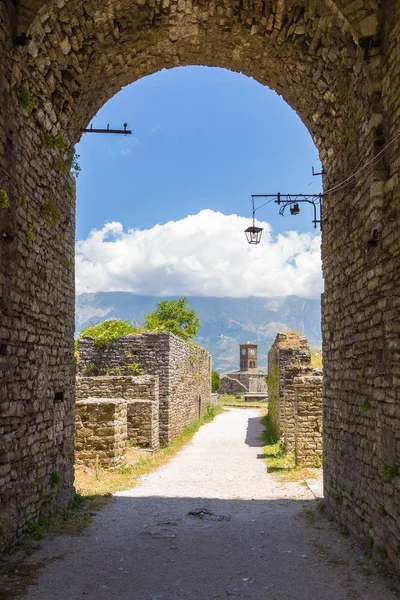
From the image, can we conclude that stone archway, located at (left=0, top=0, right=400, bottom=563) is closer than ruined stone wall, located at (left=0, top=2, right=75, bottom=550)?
Yes

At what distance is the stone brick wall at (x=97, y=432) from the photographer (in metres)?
11.2

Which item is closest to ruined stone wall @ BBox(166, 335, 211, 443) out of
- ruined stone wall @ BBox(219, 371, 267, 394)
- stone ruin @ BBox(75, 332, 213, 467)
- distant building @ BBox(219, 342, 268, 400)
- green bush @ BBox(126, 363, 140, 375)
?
stone ruin @ BBox(75, 332, 213, 467)

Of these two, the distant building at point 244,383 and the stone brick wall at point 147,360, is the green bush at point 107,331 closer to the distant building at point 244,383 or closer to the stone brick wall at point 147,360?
the stone brick wall at point 147,360

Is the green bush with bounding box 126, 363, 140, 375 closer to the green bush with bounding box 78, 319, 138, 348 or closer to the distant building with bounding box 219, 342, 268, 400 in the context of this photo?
the green bush with bounding box 78, 319, 138, 348

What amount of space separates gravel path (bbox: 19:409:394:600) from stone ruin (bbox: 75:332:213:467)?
1.64 m

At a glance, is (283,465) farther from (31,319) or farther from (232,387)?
(232,387)

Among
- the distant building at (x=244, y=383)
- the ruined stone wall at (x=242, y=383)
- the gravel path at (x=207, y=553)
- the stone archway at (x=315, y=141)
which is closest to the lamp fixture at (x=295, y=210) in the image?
the stone archway at (x=315, y=141)

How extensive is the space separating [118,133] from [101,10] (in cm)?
199

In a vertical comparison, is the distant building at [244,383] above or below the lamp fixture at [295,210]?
below

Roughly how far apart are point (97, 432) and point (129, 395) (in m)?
4.90

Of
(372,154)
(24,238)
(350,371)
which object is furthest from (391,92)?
(24,238)

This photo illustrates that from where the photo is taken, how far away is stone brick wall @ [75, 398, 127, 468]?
1117cm

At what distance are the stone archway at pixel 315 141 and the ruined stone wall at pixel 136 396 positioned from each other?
6600 mm

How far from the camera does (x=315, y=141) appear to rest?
842 centimetres
